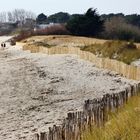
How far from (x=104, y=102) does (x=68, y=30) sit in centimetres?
6204

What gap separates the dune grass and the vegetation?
22.0 meters

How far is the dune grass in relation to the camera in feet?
31.6

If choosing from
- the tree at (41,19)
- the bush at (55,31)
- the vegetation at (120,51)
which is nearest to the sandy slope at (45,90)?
the vegetation at (120,51)

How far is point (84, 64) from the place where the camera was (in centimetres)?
3475

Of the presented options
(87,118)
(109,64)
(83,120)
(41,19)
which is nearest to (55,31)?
(109,64)

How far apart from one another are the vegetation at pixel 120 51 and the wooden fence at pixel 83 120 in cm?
2013

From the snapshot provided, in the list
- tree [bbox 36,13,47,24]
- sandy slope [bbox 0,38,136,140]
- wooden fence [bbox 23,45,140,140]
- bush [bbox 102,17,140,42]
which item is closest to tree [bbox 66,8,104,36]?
bush [bbox 102,17,140,42]

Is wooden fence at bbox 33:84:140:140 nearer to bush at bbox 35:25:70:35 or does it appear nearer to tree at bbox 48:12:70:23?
bush at bbox 35:25:70:35

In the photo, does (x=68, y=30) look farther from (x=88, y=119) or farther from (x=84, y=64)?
(x=88, y=119)

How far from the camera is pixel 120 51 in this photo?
125 feet

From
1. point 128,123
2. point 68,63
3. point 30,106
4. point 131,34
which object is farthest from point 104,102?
point 131,34

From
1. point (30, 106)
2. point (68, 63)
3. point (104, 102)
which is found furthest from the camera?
point (68, 63)

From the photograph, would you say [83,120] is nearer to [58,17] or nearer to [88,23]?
[88,23]

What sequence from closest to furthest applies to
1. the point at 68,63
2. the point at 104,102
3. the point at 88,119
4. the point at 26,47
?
the point at 88,119
the point at 104,102
the point at 68,63
the point at 26,47
